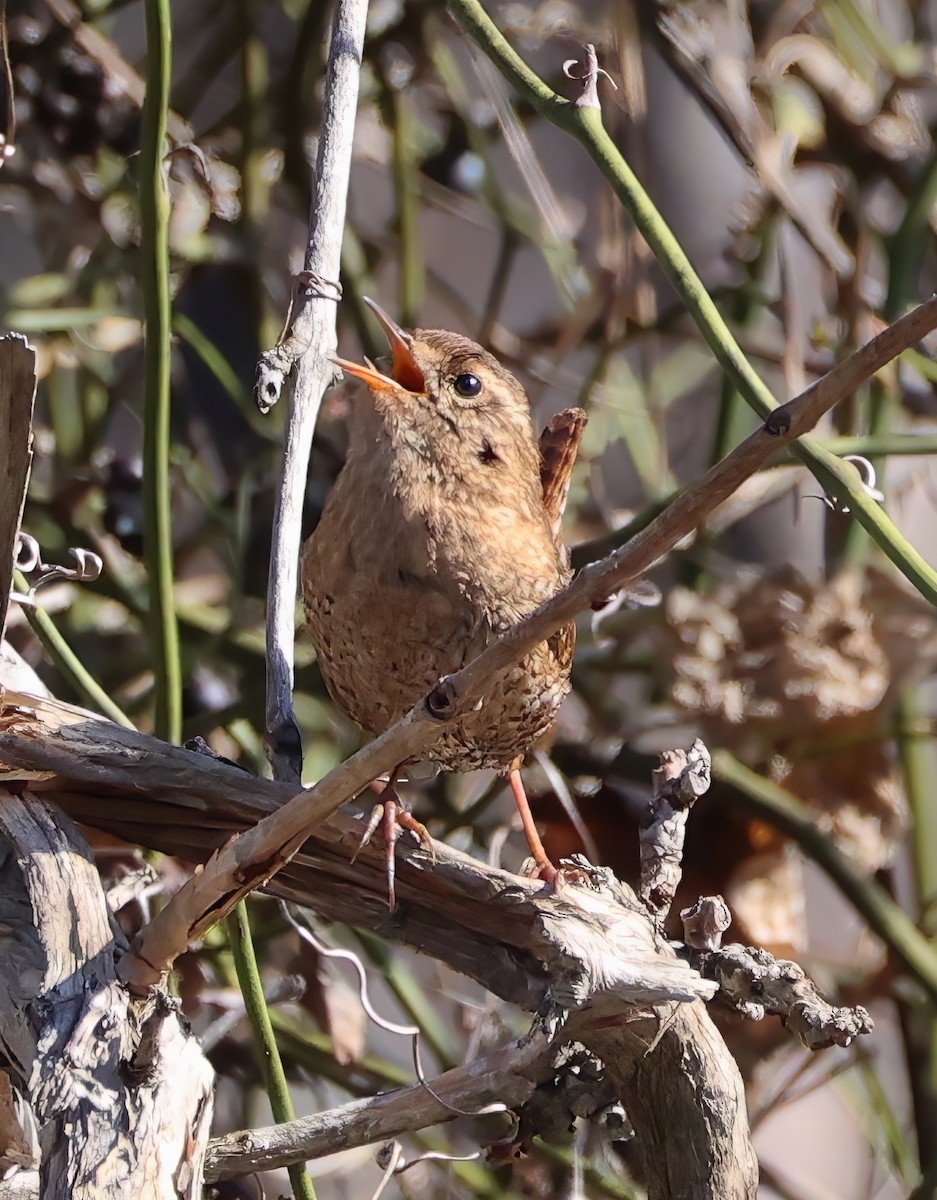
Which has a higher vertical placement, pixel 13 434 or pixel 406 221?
pixel 406 221

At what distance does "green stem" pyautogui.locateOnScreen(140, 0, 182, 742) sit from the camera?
1.40m

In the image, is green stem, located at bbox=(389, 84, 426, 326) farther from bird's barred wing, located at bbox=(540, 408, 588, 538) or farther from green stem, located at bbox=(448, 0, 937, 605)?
green stem, located at bbox=(448, 0, 937, 605)

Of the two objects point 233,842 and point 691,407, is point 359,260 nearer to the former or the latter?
point 691,407

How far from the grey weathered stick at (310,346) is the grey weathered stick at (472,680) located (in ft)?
1.04

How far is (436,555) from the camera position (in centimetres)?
147

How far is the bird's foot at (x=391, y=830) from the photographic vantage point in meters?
1.25

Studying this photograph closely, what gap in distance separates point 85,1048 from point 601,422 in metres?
1.79

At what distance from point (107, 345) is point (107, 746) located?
1425mm

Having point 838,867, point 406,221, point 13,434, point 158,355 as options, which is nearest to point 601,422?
point 406,221

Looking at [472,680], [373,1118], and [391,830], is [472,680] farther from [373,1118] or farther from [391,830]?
[373,1118]

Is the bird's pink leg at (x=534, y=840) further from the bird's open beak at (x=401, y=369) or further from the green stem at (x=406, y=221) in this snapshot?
the green stem at (x=406, y=221)

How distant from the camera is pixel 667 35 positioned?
2500 millimetres

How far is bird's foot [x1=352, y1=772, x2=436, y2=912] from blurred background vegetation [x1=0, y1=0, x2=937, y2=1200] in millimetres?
678

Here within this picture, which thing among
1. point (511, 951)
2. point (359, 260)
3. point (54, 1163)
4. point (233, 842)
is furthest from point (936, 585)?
point (359, 260)
